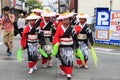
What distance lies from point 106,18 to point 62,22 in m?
10.00

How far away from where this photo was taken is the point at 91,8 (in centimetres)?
3103

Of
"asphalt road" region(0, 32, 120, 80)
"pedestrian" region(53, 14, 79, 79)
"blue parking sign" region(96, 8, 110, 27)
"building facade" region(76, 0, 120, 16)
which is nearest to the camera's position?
"pedestrian" region(53, 14, 79, 79)

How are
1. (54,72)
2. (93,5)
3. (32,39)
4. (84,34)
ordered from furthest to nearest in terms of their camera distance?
(93,5)
(84,34)
(54,72)
(32,39)

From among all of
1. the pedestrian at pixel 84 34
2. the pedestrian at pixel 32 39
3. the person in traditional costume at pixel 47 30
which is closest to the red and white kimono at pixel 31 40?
the pedestrian at pixel 32 39

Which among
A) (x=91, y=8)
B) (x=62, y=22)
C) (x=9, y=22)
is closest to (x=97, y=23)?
(x=9, y=22)

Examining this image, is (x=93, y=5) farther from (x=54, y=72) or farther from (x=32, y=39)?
(x=32, y=39)

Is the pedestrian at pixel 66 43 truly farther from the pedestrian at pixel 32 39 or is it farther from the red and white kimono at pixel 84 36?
the red and white kimono at pixel 84 36

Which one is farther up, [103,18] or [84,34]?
[84,34]

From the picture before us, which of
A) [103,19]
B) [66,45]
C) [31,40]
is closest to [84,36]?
[66,45]

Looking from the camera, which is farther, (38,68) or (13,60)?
(13,60)

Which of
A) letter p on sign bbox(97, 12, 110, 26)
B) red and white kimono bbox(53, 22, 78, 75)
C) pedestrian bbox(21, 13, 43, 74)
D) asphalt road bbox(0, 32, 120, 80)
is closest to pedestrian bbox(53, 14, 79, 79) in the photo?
red and white kimono bbox(53, 22, 78, 75)

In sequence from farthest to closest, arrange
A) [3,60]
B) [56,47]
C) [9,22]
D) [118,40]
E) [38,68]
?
[118,40]
[9,22]
[3,60]
[38,68]
[56,47]

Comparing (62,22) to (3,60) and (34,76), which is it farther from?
(3,60)

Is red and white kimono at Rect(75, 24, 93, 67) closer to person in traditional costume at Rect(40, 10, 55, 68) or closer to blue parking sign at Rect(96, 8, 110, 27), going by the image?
person in traditional costume at Rect(40, 10, 55, 68)
